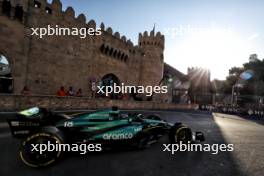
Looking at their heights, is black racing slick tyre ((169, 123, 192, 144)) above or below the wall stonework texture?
below

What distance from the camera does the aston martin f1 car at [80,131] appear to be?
341cm

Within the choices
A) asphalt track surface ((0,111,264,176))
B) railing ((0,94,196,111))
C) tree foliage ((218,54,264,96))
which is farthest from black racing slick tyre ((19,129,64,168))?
tree foliage ((218,54,264,96))

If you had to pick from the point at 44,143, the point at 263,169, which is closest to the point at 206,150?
the point at 263,169

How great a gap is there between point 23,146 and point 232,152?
4968 millimetres

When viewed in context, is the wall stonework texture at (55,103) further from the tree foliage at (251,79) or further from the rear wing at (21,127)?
the tree foliage at (251,79)

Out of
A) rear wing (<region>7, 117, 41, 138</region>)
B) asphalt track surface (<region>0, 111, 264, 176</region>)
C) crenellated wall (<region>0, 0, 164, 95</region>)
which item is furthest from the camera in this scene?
crenellated wall (<region>0, 0, 164, 95</region>)

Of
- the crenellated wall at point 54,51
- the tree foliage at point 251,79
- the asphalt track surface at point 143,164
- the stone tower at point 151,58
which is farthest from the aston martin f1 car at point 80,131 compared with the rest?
the tree foliage at point 251,79

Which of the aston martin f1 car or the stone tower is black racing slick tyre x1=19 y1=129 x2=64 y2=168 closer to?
the aston martin f1 car

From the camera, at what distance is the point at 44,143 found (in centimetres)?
342

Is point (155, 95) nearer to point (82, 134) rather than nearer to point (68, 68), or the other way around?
point (68, 68)

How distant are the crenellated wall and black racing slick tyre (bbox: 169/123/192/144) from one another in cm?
1376

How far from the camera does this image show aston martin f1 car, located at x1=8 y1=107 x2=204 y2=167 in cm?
341

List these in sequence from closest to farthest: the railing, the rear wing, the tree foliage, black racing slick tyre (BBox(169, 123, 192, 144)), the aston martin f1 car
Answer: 1. the aston martin f1 car
2. the rear wing
3. black racing slick tyre (BBox(169, 123, 192, 144))
4. the railing
5. the tree foliage

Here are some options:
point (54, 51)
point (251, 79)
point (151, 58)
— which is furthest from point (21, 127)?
point (251, 79)
